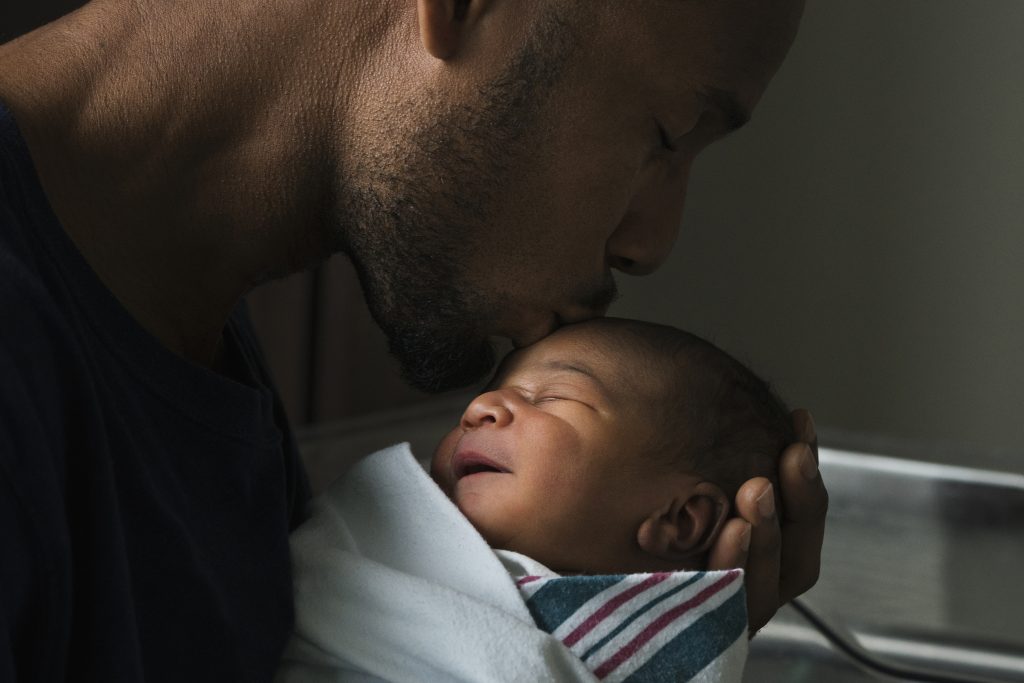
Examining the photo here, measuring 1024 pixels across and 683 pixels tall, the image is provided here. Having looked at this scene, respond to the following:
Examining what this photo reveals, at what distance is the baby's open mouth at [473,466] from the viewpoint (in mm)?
1011

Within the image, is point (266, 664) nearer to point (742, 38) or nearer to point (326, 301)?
point (742, 38)

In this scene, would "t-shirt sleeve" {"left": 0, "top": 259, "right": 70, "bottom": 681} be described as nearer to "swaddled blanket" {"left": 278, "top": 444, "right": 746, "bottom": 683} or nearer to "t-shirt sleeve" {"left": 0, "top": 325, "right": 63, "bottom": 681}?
"t-shirt sleeve" {"left": 0, "top": 325, "right": 63, "bottom": 681}

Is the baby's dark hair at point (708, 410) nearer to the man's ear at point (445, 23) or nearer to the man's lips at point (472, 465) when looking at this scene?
the man's lips at point (472, 465)

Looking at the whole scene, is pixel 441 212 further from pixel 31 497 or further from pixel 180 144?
pixel 31 497

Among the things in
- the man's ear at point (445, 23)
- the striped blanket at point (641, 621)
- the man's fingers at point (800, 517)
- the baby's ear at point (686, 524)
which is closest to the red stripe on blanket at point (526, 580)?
the striped blanket at point (641, 621)

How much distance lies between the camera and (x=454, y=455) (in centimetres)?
104

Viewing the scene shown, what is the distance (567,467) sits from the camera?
3.24 feet

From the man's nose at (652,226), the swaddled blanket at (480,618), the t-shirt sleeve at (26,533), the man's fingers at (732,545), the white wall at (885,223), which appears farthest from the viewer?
the white wall at (885,223)

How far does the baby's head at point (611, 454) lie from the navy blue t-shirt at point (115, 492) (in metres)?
0.17

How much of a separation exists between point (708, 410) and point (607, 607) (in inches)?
7.5

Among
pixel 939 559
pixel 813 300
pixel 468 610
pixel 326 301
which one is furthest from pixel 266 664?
pixel 813 300

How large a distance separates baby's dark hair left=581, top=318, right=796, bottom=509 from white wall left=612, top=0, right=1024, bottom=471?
1.76m

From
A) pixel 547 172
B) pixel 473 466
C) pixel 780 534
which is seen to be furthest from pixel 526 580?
pixel 547 172

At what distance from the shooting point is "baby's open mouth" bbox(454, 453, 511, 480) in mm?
1011
